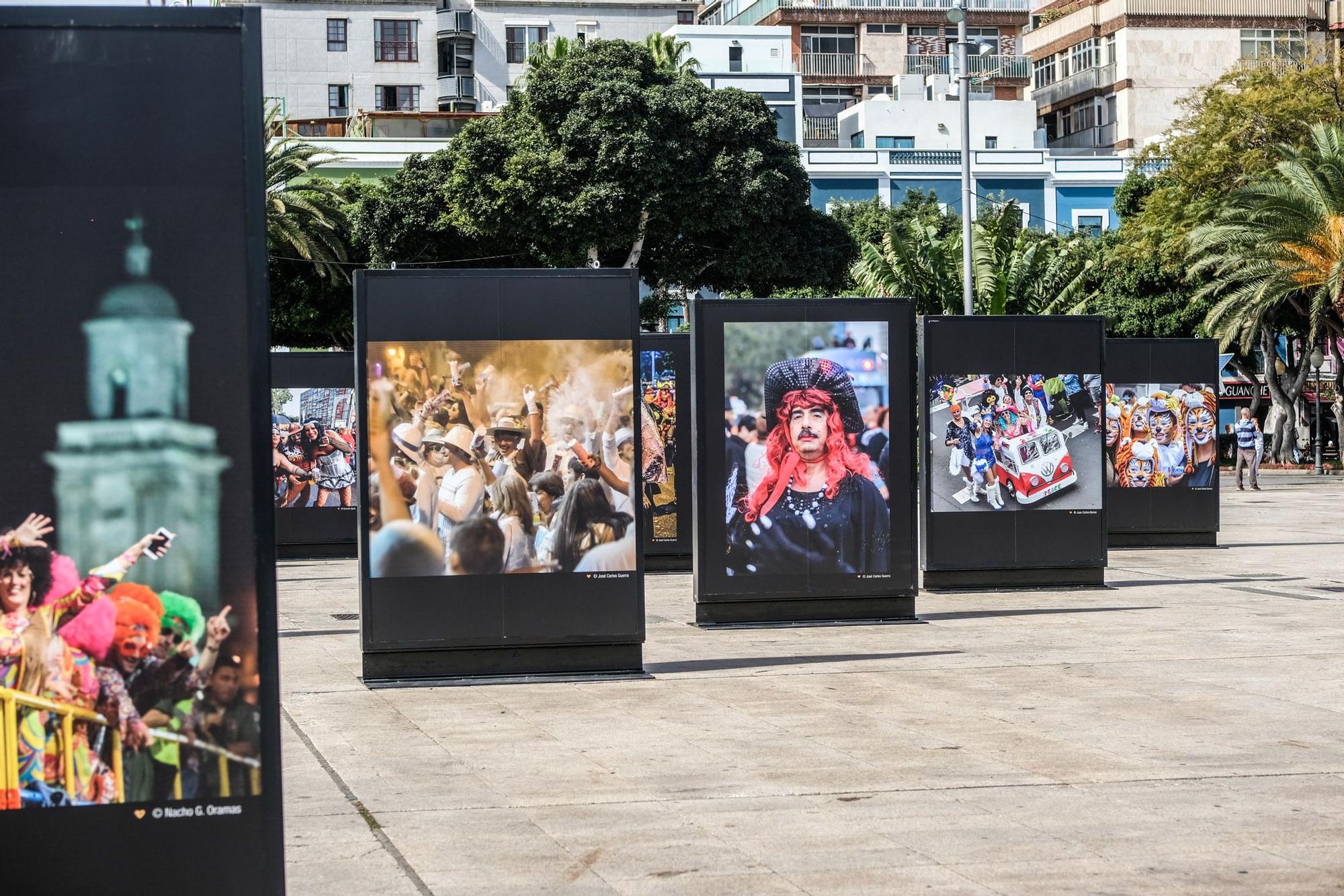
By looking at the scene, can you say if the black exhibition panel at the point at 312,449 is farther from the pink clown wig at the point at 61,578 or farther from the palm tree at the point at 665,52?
the palm tree at the point at 665,52

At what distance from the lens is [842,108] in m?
83.7

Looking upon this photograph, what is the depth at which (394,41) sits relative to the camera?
275 ft

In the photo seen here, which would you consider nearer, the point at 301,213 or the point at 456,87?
the point at 301,213

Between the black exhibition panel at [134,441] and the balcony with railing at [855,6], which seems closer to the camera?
the black exhibition panel at [134,441]

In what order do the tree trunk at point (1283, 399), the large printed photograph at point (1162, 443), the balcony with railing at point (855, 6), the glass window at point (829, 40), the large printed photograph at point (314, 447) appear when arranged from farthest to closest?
the glass window at point (829, 40) < the balcony with railing at point (855, 6) < the tree trunk at point (1283, 399) < the large printed photograph at point (314, 447) < the large printed photograph at point (1162, 443)

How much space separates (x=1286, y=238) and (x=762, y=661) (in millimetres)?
31981

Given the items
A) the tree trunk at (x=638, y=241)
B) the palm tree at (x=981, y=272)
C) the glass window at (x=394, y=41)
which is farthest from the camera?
the glass window at (x=394, y=41)

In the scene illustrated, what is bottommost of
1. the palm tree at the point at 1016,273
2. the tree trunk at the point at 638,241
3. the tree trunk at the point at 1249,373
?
the tree trunk at the point at 1249,373

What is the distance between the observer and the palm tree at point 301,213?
1556 inches

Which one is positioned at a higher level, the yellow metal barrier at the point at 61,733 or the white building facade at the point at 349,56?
the white building facade at the point at 349,56

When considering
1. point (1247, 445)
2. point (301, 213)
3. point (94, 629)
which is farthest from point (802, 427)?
point (301, 213)

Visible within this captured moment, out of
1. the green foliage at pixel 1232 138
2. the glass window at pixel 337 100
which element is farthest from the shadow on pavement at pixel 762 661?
the glass window at pixel 337 100

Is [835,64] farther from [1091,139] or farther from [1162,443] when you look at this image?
[1162,443]

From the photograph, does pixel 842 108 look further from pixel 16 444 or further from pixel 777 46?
pixel 16 444
